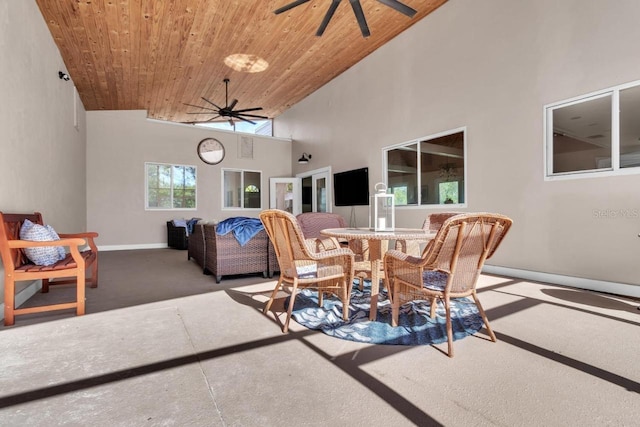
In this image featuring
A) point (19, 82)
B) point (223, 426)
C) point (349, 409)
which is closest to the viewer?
point (223, 426)

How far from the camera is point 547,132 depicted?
3855 millimetres

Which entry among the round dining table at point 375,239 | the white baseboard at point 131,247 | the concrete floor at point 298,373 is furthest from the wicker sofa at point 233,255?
the white baseboard at point 131,247

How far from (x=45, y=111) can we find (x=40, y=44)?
826mm

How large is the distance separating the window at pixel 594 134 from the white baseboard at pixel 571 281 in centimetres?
117

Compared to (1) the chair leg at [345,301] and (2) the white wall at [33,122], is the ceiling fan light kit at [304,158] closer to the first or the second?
(2) the white wall at [33,122]

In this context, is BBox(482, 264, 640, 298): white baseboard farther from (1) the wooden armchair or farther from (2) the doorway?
(1) the wooden armchair

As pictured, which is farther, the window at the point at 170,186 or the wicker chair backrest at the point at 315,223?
the window at the point at 170,186

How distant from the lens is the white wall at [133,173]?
25.2ft

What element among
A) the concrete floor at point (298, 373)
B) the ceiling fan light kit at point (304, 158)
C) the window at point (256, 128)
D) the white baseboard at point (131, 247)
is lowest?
the white baseboard at point (131, 247)

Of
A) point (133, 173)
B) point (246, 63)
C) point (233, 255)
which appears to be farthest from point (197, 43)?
point (133, 173)

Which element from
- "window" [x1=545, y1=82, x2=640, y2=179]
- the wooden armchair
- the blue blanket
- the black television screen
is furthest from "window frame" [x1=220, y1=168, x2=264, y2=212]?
"window" [x1=545, y1=82, x2=640, y2=179]

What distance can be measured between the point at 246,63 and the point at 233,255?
4.34 m

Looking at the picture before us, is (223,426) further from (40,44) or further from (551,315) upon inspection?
(40,44)

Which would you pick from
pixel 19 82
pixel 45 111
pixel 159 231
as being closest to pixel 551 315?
pixel 19 82
